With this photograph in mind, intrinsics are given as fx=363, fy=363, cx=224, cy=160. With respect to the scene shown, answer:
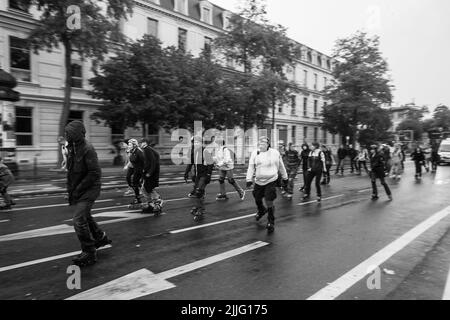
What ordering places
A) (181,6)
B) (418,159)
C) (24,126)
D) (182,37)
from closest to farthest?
(418,159) < (24,126) < (181,6) < (182,37)

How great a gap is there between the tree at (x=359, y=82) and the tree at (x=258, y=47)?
1194cm

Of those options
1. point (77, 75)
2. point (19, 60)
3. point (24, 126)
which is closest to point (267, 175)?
point (24, 126)

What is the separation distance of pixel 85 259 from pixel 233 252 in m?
2.17

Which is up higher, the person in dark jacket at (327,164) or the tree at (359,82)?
the tree at (359,82)

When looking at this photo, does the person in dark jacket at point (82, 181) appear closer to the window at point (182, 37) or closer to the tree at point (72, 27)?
the tree at point (72, 27)

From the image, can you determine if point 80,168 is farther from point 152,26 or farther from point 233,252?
point 152,26

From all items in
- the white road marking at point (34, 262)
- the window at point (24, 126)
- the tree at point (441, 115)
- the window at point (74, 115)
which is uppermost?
the tree at point (441, 115)

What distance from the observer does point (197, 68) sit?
2527 cm

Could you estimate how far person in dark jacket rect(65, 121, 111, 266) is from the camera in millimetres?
5035

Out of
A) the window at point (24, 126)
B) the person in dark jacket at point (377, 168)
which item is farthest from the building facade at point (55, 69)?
the person in dark jacket at point (377, 168)

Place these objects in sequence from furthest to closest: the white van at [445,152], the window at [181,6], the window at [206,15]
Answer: the window at [206,15]
the window at [181,6]
the white van at [445,152]

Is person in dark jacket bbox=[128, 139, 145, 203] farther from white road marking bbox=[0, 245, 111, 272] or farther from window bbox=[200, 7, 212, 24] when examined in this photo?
window bbox=[200, 7, 212, 24]

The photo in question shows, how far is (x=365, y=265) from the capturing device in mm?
5113

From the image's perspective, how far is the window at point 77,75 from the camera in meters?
24.3
